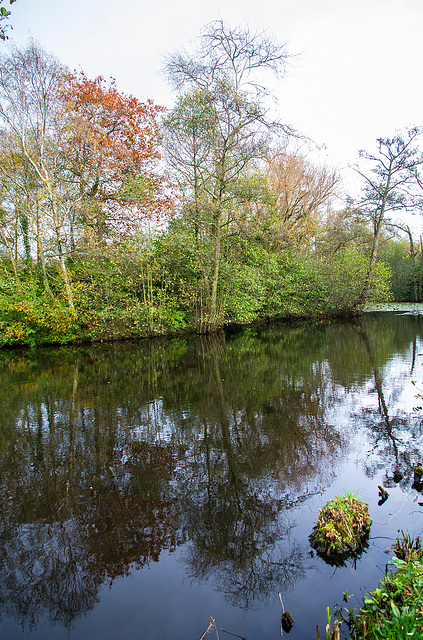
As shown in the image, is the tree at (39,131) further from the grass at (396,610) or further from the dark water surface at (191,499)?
the grass at (396,610)

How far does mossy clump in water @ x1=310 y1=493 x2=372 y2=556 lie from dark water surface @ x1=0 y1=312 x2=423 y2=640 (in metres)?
0.11

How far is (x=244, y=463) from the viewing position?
4559mm

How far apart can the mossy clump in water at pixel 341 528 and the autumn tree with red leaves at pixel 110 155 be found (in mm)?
15258

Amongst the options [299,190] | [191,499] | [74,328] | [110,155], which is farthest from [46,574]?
[299,190]

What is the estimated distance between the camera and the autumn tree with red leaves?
1683cm

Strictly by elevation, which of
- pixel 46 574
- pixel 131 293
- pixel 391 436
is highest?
pixel 131 293

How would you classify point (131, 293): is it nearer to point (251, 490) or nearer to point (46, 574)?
point (251, 490)

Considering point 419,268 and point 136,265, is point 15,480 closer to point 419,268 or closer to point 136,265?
point 136,265

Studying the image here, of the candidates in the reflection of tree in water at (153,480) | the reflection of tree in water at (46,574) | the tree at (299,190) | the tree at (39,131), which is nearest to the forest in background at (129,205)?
the tree at (39,131)

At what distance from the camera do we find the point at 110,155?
1797cm

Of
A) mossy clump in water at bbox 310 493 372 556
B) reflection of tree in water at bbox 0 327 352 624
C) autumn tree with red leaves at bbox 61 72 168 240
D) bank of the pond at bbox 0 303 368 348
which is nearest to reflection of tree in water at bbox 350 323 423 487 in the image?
reflection of tree in water at bbox 0 327 352 624

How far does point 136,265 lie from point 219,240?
4095 mm

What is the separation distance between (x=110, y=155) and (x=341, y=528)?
18650 mm

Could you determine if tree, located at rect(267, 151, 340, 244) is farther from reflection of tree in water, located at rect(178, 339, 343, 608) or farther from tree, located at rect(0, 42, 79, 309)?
reflection of tree in water, located at rect(178, 339, 343, 608)
